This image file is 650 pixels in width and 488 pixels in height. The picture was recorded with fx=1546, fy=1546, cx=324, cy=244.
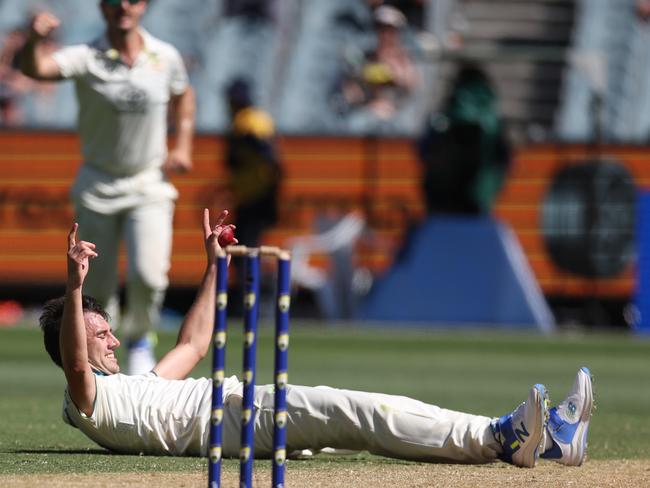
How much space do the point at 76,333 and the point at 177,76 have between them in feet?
11.9

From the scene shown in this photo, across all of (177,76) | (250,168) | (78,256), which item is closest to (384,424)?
(78,256)

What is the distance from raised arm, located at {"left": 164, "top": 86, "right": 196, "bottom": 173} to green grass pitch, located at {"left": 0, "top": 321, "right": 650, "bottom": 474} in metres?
1.53

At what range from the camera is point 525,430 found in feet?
17.2

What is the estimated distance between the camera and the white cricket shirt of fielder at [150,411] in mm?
5652

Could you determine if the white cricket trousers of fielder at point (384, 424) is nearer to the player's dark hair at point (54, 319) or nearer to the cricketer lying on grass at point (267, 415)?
the cricketer lying on grass at point (267, 415)

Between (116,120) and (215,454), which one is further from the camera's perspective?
(116,120)

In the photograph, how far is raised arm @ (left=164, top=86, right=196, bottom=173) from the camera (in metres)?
8.66

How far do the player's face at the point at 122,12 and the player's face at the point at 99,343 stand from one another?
3.02 metres

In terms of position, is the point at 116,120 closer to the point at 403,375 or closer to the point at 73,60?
the point at 73,60

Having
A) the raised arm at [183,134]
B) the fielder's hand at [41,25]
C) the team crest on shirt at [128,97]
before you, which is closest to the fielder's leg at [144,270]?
the raised arm at [183,134]

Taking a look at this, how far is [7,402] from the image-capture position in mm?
8992

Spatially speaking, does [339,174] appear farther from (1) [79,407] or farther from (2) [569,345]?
(1) [79,407]

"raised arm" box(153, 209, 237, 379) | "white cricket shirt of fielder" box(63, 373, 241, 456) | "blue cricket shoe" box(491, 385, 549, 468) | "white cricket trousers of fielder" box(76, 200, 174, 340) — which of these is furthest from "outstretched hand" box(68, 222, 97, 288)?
"white cricket trousers of fielder" box(76, 200, 174, 340)

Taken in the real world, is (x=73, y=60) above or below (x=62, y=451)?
above
